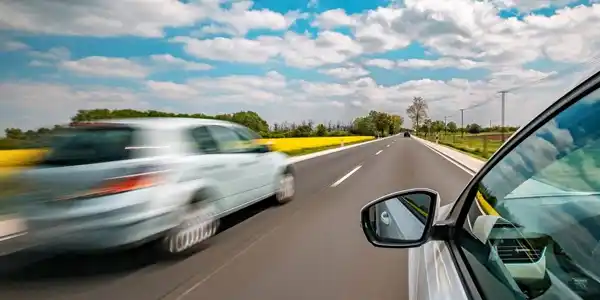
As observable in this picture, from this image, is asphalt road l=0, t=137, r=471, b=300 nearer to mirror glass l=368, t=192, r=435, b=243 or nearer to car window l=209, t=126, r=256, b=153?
car window l=209, t=126, r=256, b=153

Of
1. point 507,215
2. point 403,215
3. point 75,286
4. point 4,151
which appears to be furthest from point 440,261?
point 4,151

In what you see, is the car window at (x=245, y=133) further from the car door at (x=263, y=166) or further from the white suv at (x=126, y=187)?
the white suv at (x=126, y=187)

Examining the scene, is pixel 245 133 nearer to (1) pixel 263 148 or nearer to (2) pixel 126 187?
(1) pixel 263 148

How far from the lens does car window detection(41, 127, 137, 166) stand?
16.5 ft

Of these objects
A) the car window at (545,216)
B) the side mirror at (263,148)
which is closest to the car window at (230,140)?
the side mirror at (263,148)

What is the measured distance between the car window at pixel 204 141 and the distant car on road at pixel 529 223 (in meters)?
4.24

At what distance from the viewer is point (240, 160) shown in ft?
23.6

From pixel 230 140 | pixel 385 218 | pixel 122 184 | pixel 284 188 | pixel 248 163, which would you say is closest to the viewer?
pixel 385 218

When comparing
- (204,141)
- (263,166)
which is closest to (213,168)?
(204,141)

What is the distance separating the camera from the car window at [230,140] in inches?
266

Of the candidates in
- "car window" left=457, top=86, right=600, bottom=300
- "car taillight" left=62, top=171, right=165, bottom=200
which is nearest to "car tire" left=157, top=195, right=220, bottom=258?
"car taillight" left=62, top=171, right=165, bottom=200

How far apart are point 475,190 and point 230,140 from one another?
5366mm

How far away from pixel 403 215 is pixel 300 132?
81.6 metres

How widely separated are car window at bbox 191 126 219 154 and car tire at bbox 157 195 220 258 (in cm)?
68
